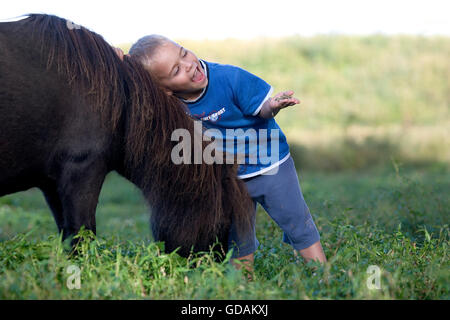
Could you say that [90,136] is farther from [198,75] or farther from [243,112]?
→ [243,112]

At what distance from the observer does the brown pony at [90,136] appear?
7.59ft

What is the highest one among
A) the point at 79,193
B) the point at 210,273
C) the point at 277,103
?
the point at 277,103

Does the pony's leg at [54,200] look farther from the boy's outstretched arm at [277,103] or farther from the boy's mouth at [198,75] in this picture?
the boy's outstretched arm at [277,103]

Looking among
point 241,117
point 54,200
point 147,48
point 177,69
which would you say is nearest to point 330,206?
point 241,117

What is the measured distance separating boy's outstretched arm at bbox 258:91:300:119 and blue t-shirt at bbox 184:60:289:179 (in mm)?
43

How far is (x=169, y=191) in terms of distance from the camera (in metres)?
2.72

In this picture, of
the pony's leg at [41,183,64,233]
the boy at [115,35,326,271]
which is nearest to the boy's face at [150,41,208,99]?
the boy at [115,35,326,271]

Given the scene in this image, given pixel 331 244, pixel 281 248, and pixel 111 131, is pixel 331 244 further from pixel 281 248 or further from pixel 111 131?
pixel 111 131

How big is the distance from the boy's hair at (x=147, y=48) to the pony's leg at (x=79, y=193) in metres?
0.70

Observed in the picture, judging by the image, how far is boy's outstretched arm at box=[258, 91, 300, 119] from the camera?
2734mm

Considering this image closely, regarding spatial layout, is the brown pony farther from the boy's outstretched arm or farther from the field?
the boy's outstretched arm

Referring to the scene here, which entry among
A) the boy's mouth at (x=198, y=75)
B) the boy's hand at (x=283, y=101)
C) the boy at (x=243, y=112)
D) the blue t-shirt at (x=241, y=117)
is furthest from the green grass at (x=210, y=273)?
the boy's mouth at (x=198, y=75)

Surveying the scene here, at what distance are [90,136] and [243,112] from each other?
990 millimetres

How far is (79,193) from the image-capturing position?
242 cm
